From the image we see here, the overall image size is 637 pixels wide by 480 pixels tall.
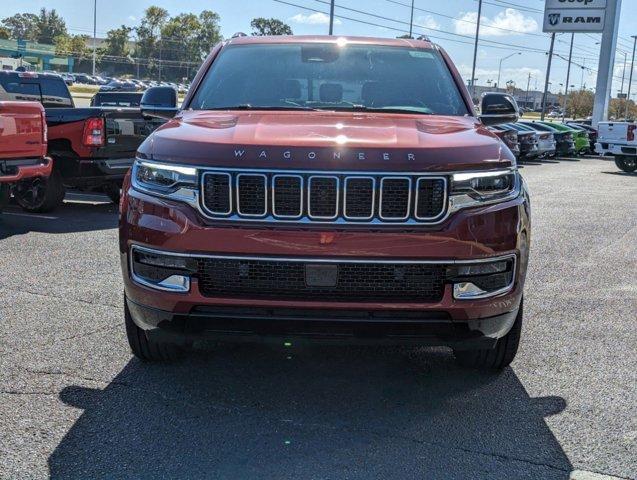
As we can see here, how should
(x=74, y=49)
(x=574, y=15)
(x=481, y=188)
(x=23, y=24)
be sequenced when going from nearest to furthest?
1. (x=481, y=188)
2. (x=574, y=15)
3. (x=74, y=49)
4. (x=23, y=24)

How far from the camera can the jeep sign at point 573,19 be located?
45.7 meters

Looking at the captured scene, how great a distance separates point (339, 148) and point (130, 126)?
7.68 meters

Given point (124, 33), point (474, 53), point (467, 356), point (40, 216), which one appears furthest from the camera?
point (124, 33)

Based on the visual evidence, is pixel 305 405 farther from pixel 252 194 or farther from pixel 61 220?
pixel 61 220

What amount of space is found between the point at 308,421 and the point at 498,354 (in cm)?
119

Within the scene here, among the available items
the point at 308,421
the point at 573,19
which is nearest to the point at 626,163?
the point at 308,421

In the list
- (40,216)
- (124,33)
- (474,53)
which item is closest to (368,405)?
(40,216)

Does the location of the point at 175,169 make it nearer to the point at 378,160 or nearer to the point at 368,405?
the point at 378,160

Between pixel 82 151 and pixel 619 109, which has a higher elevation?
pixel 619 109

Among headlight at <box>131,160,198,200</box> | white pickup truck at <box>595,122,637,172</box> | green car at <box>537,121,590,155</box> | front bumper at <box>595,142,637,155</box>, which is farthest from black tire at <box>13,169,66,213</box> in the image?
green car at <box>537,121,590,155</box>

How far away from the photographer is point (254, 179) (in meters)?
3.48

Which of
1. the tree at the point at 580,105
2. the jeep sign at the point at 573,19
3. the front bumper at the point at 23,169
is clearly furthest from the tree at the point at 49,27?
the front bumper at the point at 23,169

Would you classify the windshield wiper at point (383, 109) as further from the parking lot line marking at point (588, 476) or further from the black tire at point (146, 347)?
the parking lot line marking at point (588, 476)

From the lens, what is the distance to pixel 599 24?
1796 inches
